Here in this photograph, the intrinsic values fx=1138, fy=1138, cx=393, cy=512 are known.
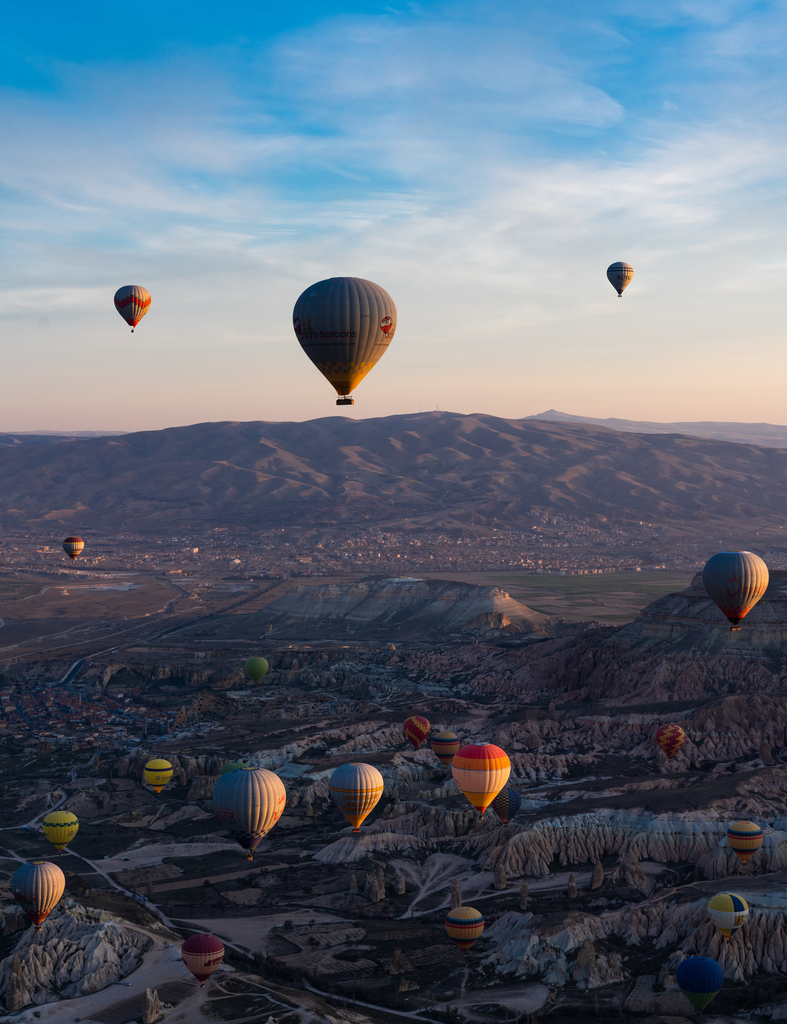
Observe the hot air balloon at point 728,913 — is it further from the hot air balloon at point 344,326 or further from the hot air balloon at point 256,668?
the hot air balloon at point 256,668

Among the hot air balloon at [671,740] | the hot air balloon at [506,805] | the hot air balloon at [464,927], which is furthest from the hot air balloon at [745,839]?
the hot air balloon at [671,740]

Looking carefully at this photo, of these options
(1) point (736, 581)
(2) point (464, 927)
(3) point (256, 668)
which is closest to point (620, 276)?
(1) point (736, 581)

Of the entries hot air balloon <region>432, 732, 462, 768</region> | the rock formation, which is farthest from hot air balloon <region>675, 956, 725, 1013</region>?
hot air balloon <region>432, 732, 462, 768</region>

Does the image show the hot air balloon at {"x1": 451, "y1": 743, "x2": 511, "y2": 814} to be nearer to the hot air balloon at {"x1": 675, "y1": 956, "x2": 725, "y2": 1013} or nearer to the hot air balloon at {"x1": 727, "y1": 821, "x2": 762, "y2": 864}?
the hot air balloon at {"x1": 727, "y1": 821, "x2": 762, "y2": 864}

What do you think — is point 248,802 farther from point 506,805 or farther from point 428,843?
point 506,805

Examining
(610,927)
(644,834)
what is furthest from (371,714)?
(610,927)
